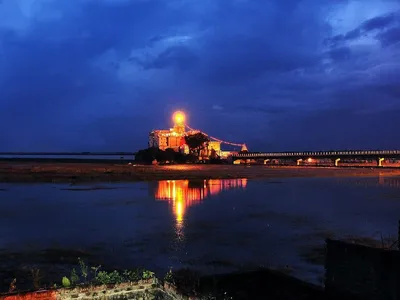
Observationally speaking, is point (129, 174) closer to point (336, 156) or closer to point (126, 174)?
point (126, 174)

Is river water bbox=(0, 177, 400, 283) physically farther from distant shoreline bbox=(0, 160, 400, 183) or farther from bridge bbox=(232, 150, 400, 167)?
bridge bbox=(232, 150, 400, 167)

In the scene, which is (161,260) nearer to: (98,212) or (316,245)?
(316,245)

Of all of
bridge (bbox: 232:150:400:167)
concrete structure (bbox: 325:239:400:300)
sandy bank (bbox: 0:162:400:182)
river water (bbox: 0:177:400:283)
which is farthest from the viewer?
bridge (bbox: 232:150:400:167)

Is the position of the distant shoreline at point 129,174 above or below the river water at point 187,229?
above

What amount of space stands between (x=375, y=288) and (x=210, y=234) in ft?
42.3

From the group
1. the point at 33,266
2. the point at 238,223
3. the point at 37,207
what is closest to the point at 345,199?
the point at 238,223

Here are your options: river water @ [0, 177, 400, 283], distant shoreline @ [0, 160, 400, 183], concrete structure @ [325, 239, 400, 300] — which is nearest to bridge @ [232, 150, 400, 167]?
distant shoreline @ [0, 160, 400, 183]

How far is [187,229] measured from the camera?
22828 mm

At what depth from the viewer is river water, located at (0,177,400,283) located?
1622 cm

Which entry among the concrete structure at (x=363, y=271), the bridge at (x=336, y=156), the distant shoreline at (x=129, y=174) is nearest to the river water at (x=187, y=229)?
the concrete structure at (x=363, y=271)

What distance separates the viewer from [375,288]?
895cm

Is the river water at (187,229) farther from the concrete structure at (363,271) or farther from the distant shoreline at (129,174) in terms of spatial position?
the distant shoreline at (129,174)

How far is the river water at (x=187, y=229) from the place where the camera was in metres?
16.2

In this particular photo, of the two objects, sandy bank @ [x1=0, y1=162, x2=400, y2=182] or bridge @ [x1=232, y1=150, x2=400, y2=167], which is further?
bridge @ [x1=232, y1=150, x2=400, y2=167]
